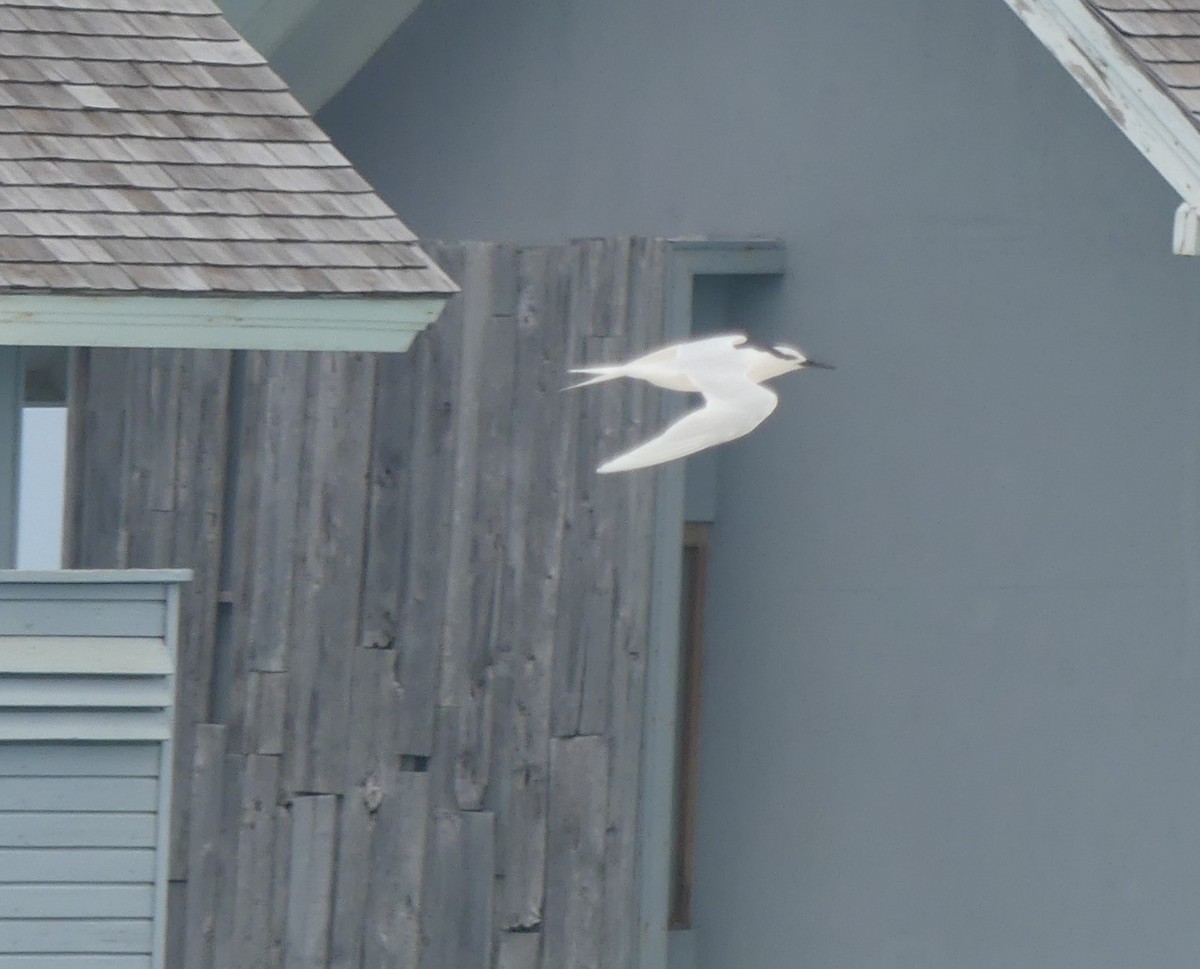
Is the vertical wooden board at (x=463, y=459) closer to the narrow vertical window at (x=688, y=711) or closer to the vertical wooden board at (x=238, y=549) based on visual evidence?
the vertical wooden board at (x=238, y=549)

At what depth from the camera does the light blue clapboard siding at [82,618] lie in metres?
7.68

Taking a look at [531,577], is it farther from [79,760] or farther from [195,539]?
[79,760]

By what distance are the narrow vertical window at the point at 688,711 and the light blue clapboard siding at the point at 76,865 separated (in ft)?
8.36

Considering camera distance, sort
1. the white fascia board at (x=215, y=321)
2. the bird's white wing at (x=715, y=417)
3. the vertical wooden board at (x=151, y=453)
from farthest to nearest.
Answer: the vertical wooden board at (x=151, y=453) < the white fascia board at (x=215, y=321) < the bird's white wing at (x=715, y=417)

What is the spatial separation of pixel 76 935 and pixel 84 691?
2.18 feet

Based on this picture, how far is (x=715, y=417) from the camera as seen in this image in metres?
5.89

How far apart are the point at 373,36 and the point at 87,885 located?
15.6 ft

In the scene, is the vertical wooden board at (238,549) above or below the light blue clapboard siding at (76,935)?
above

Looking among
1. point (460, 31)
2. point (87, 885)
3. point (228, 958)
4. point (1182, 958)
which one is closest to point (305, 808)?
point (228, 958)

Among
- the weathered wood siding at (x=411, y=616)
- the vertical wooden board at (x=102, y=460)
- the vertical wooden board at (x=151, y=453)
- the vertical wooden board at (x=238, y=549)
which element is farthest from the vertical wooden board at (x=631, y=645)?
the vertical wooden board at (x=102, y=460)

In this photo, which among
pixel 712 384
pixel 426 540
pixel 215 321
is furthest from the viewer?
pixel 426 540

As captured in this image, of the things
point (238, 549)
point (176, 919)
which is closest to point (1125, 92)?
point (238, 549)

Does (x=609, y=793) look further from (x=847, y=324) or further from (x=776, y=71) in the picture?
(x=776, y=71)

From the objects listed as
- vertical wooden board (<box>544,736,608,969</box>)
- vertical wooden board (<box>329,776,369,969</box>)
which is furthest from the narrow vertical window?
vertical wooden board (<box>329,776,369,969</box>)
